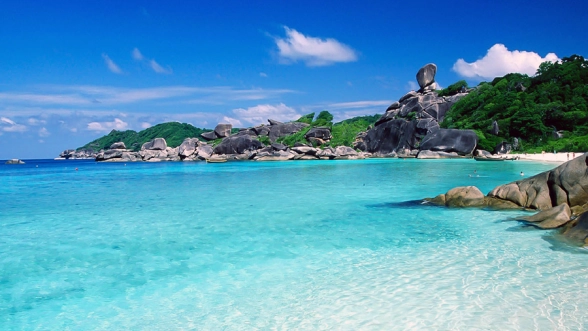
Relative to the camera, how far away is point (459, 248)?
22.3ft

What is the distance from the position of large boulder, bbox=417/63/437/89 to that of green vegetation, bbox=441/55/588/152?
7.51 meters

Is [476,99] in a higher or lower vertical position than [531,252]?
higher

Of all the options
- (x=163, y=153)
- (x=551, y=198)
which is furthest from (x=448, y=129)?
(x=163, y=153)

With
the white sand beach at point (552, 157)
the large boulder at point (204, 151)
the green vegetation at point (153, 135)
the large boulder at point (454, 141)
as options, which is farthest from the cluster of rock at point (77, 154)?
the white sand beach at point (552, 157)

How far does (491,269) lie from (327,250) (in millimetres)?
2608

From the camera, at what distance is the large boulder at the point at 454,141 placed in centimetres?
4553

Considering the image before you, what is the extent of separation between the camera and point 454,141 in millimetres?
46031

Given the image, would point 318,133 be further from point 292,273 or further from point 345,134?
point 292,273

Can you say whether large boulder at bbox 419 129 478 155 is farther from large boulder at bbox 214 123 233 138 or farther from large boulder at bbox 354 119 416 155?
large boulder at bbox 214 123 233 138

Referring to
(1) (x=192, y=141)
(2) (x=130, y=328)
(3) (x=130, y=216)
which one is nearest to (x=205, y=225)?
(3) (x=130, y=216)

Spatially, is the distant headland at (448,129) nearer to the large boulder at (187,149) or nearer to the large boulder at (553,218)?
the large boulder at (187,149)

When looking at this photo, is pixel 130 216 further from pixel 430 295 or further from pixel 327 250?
pixel 430 295

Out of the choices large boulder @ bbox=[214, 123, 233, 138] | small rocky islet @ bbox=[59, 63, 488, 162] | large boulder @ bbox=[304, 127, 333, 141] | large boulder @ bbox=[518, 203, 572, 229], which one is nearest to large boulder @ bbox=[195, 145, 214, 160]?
small rocky islet @ bbox=[59, 63, 488, 162]

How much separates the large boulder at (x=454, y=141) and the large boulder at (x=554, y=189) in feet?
123
